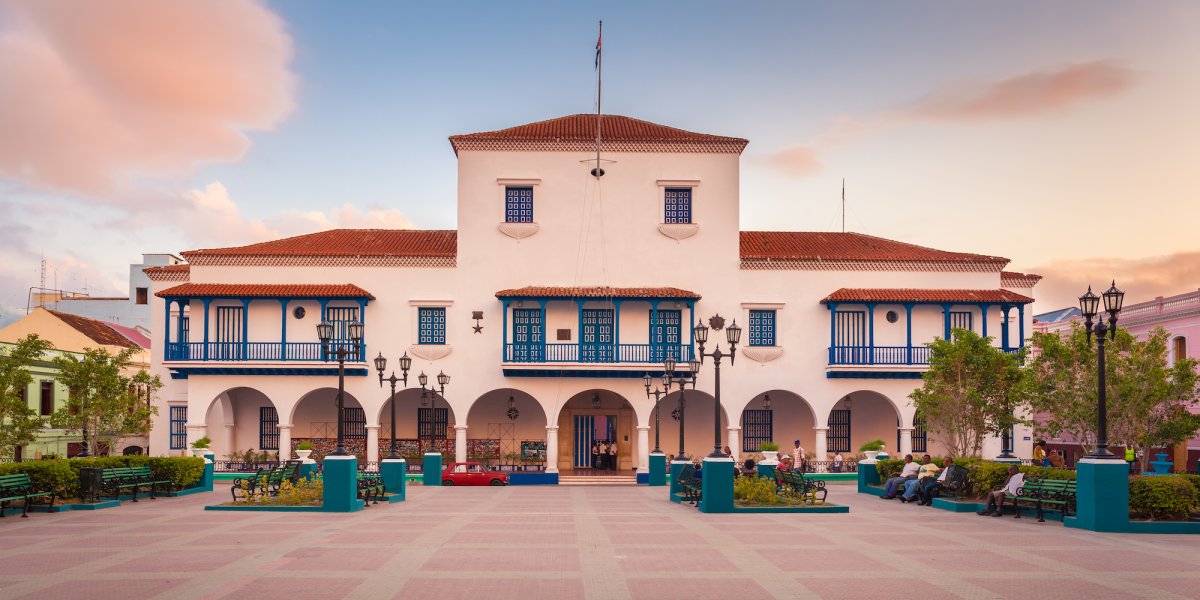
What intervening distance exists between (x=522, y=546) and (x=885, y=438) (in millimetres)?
27489

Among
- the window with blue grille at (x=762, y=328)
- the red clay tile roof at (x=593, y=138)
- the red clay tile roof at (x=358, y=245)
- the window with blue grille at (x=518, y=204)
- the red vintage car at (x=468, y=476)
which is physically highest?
the red clay tile roof at (x=593, y=138)

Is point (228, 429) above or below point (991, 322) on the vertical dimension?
below

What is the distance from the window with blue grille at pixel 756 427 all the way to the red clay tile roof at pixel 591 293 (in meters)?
5.99

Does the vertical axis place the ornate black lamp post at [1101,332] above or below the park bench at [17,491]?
above

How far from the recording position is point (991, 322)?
126 ft

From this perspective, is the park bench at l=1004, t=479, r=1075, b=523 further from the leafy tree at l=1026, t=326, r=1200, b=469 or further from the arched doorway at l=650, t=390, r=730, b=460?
the arched doorway at l=650, t=390, r=730, b=460

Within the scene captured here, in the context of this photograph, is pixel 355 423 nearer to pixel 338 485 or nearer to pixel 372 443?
pixel 372 443

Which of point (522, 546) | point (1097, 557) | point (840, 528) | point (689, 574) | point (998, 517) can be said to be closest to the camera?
point (689, 574)

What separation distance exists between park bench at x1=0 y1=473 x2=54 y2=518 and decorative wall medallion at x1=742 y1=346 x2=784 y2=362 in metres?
24.2

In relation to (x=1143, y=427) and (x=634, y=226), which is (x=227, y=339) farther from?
(x=1143, y=427)

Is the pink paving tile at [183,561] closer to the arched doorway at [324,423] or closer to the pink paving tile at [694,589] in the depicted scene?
the pink paving tile at [694,589]

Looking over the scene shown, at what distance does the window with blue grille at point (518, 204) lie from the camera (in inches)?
1496

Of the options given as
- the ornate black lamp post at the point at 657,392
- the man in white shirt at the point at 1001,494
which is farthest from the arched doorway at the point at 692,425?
the man in white shirt at the point at 1001,494

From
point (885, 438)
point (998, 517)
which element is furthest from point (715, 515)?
point (885, 438)
